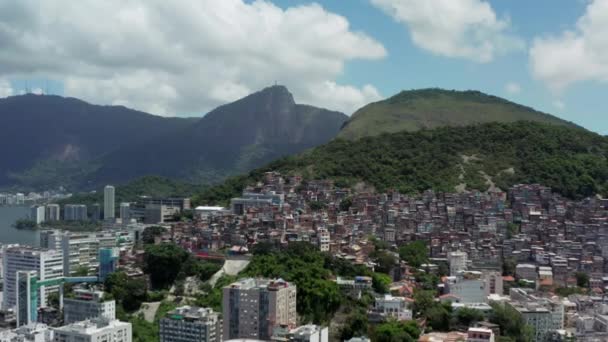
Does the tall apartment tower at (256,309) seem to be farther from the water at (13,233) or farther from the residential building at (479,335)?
the water at (13,233)

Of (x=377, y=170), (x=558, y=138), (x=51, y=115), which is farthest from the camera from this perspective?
(x=51, y=115)

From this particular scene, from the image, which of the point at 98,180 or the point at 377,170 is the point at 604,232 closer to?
the point at 377,170

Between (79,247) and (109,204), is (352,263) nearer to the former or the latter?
(79,247)

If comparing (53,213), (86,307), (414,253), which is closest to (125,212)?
(53,213)

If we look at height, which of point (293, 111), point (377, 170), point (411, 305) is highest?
point (293, 111)

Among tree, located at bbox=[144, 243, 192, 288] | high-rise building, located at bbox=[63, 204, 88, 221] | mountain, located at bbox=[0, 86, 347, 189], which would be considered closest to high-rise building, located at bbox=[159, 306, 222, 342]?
tree, located at bbox=[144, 243, 192, 288]

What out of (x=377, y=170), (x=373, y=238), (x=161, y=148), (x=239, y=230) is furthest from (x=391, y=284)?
(x=161, y=148)

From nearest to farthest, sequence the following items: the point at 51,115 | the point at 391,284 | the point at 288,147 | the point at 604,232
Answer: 1. the point at 391,284
2. the point at 604,232
3. the point at 288,147
4. the point at 51,115
